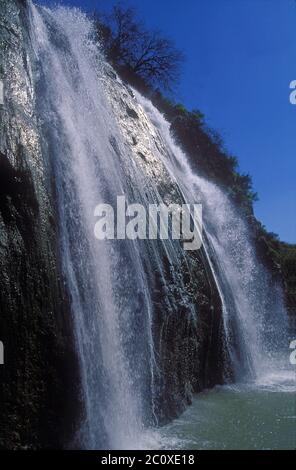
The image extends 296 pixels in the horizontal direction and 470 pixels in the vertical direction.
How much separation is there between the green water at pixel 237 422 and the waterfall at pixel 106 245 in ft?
1.87

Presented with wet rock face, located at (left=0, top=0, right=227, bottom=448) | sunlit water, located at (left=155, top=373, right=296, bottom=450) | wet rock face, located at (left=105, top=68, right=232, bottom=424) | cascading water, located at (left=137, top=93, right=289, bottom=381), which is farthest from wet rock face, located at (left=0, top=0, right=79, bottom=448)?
cascading water, located at (left=137, top=93, right=289, bottom=381)

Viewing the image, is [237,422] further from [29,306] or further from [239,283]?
[239,283]

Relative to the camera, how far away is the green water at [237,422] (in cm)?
500

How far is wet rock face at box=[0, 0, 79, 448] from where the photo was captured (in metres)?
3.82

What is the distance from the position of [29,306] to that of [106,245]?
210cm

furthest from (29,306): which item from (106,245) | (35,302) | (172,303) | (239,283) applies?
(239,283)

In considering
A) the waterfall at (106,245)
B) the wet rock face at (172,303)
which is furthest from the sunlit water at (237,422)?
the waterfall at (106,245)

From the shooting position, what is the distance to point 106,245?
6.08m

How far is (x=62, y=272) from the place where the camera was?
474 centimetres

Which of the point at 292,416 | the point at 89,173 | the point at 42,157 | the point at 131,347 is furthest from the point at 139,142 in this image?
the point at 292,416

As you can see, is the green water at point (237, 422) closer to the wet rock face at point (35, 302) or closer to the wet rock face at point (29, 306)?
the wet rock face at point (35, 302)

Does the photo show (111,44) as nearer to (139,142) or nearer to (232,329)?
(139,142)

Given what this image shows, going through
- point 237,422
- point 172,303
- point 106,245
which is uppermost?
point 106,245

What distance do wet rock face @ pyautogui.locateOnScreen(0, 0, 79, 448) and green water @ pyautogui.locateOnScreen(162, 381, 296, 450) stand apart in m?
1.65
